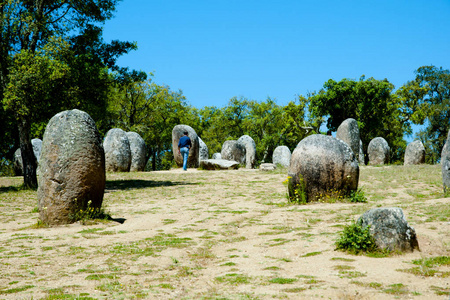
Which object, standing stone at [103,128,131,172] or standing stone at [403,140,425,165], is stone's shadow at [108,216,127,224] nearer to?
standing stone at [103,128,131,172]

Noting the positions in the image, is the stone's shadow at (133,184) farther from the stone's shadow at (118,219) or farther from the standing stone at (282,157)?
the standing stone at (282,157)

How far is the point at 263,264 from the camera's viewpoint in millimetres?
6234

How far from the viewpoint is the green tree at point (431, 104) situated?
42.8 m

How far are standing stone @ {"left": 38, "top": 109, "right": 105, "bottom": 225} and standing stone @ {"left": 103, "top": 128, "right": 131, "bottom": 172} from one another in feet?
52.5

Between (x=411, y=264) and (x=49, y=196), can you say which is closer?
(x=411, y=264)

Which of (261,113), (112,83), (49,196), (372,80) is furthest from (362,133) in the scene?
(49,196)

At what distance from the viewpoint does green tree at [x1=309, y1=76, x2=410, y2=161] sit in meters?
40.8

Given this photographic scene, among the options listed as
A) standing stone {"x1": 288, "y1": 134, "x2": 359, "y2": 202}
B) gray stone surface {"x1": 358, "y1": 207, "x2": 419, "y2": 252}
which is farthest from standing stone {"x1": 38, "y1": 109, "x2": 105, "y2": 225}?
gray stone surface {"x1": 358, "y1": 207, "x2": 419, "y2": 252}

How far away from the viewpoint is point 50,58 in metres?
17.0

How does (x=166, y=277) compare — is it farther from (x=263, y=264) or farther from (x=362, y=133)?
(x=362, y=133)

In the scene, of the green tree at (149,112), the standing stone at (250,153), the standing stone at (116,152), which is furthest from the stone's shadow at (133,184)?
the green tree at (149,112)

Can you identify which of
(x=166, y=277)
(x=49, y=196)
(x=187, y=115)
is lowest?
(x=166, y=277)

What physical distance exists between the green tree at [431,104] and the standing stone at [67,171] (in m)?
38.7

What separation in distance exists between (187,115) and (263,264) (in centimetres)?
4957
